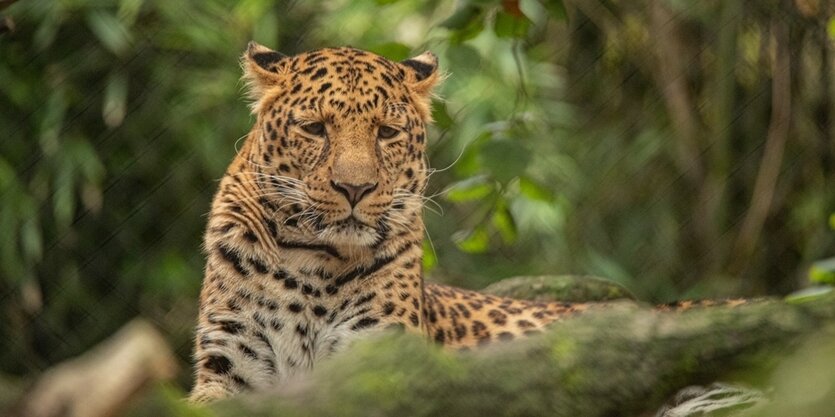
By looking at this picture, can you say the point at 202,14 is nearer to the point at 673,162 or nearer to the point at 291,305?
the point at 673,162

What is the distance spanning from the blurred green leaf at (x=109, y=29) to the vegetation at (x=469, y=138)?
14 millimetres

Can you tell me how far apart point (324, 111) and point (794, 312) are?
177cm

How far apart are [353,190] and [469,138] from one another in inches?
85.5

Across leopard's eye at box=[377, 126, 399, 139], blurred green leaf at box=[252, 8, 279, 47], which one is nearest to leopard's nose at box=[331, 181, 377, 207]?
leopard's eye at box=[377, 126, 399, 139]

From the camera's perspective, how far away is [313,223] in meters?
3.64

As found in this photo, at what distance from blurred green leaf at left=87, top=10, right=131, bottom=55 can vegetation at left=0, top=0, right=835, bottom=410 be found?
1cm

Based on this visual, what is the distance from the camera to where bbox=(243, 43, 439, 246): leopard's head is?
→ 361 centimetres

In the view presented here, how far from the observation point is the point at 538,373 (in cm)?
204

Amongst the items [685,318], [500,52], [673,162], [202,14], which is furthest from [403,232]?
[673,162]

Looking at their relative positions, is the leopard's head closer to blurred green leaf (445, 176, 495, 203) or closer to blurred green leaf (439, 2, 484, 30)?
blurred green leaf (445, 176, 495, 203)

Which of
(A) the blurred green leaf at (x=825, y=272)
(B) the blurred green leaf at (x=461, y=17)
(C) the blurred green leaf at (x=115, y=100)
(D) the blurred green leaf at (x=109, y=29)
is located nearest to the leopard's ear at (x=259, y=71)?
(B) the blurred green leaf at (x=461, y=17)

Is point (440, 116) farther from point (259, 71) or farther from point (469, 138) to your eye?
point (469, 138)

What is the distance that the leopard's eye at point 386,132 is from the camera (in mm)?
3723

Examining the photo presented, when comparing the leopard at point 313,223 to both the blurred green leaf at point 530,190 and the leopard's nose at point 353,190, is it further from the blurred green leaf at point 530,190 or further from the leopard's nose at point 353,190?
the blurred green leaf at point 530,190
